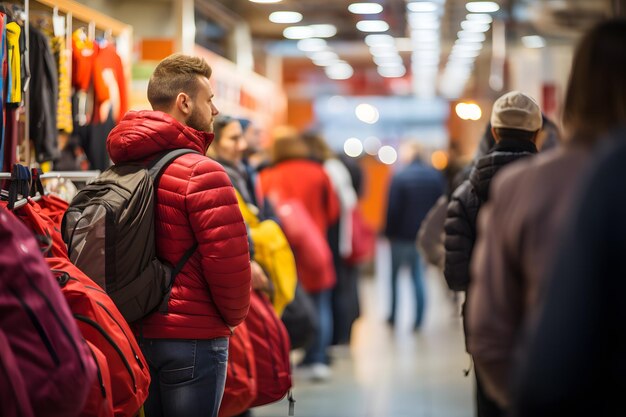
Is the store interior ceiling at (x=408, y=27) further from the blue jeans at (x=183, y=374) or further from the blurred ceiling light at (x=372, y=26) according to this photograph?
the blue jeans at (x=183, y=374)

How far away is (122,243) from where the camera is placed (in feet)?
10.2

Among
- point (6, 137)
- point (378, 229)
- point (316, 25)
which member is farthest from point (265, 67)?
point (6, 137)

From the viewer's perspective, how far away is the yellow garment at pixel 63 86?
4914 mm

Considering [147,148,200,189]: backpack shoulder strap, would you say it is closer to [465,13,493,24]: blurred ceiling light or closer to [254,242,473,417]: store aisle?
[254,242,473,417]: store aisle

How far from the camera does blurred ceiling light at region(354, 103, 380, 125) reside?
21.1 m

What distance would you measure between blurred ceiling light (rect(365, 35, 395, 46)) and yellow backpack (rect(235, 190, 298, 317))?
6.83m

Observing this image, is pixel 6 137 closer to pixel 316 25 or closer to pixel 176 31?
pixel 176 31

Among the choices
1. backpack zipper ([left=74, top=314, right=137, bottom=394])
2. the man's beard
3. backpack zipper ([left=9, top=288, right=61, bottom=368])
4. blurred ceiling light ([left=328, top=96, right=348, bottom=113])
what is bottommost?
backpack zipper ([left=74, top=314, right=137, bottom=394])

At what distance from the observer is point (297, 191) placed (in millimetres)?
7492

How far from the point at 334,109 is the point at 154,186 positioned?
17635 mm

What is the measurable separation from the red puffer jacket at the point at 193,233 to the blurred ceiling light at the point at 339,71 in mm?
11796

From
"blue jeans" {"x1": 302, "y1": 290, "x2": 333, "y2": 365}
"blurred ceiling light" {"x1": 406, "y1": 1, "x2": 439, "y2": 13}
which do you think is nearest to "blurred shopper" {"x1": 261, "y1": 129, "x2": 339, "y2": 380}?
"blue jeans" {"x1": 302, "y1": 290, "x2": 333, "y2": 365}

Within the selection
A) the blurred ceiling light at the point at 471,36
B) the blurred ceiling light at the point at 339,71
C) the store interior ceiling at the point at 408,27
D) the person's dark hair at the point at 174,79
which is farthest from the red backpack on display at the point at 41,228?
the blurred ceiling light at the point at 339,71

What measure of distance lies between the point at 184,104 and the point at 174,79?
88 mm
